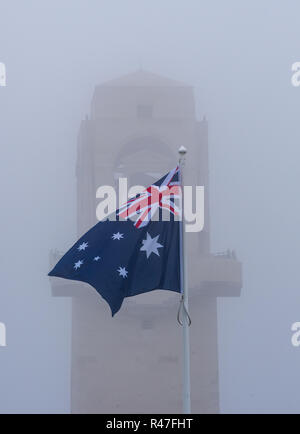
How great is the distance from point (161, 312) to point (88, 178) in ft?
31.6

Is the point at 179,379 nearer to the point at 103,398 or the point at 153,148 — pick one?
the point at 103,398

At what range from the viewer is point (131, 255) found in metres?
21.6

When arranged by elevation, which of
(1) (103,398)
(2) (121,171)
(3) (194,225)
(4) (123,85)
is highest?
(4) (123,85)

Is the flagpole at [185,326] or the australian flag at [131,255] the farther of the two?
the australian flag at [131,255]

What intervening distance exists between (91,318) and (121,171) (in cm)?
976

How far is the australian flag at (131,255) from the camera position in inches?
848

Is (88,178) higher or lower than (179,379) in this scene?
higher

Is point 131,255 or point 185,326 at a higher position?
point 131,255

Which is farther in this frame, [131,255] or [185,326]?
[131,255]

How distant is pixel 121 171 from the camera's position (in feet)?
181

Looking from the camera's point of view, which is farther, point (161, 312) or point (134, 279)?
point (161, 312)

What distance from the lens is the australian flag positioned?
70.7 ft

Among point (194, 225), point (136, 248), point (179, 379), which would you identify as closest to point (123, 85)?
point (194, 225)

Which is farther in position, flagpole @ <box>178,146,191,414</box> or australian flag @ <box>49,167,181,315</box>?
australian flag @ <box>49,167,181,315</box>
